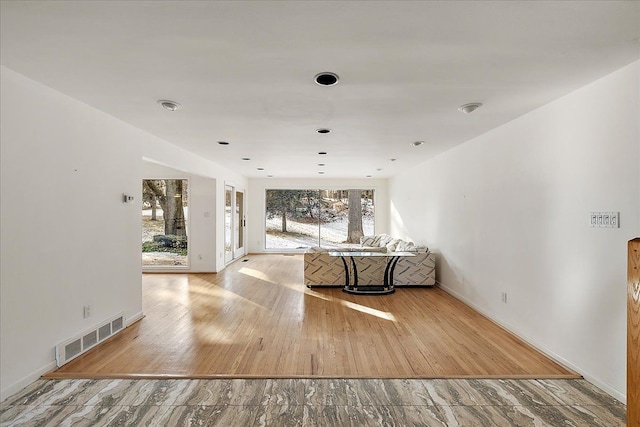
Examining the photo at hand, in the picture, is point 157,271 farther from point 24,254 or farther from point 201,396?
point 201,396

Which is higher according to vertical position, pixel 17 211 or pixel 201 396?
pixel 17 211

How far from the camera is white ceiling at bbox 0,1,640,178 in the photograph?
154cm

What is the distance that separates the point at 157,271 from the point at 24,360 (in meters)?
4.51

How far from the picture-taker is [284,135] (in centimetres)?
396

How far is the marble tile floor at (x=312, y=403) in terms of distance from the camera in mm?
1989

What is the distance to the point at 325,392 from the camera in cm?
229

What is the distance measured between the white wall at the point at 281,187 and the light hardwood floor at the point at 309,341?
4.63m

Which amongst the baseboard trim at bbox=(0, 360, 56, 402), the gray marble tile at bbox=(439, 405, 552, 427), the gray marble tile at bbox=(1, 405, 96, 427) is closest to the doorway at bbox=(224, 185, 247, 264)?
the baseboard trim at bbox=(0, 360, 56, 402)

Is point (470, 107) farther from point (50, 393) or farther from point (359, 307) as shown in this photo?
point (50, 393)

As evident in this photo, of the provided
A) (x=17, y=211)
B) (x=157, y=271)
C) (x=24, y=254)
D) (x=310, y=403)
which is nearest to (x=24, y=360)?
(x=24, y=254)

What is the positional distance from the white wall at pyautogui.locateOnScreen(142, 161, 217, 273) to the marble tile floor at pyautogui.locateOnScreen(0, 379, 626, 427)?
422cm

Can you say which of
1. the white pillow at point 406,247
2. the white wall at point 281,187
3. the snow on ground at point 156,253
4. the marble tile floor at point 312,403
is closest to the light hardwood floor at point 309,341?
the marble tile floor at point 312,403

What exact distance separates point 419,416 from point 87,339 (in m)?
3.07

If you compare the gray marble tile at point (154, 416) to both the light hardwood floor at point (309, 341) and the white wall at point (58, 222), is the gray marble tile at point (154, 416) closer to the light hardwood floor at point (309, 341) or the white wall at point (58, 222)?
the light hardwood floor at point (309, 341)
